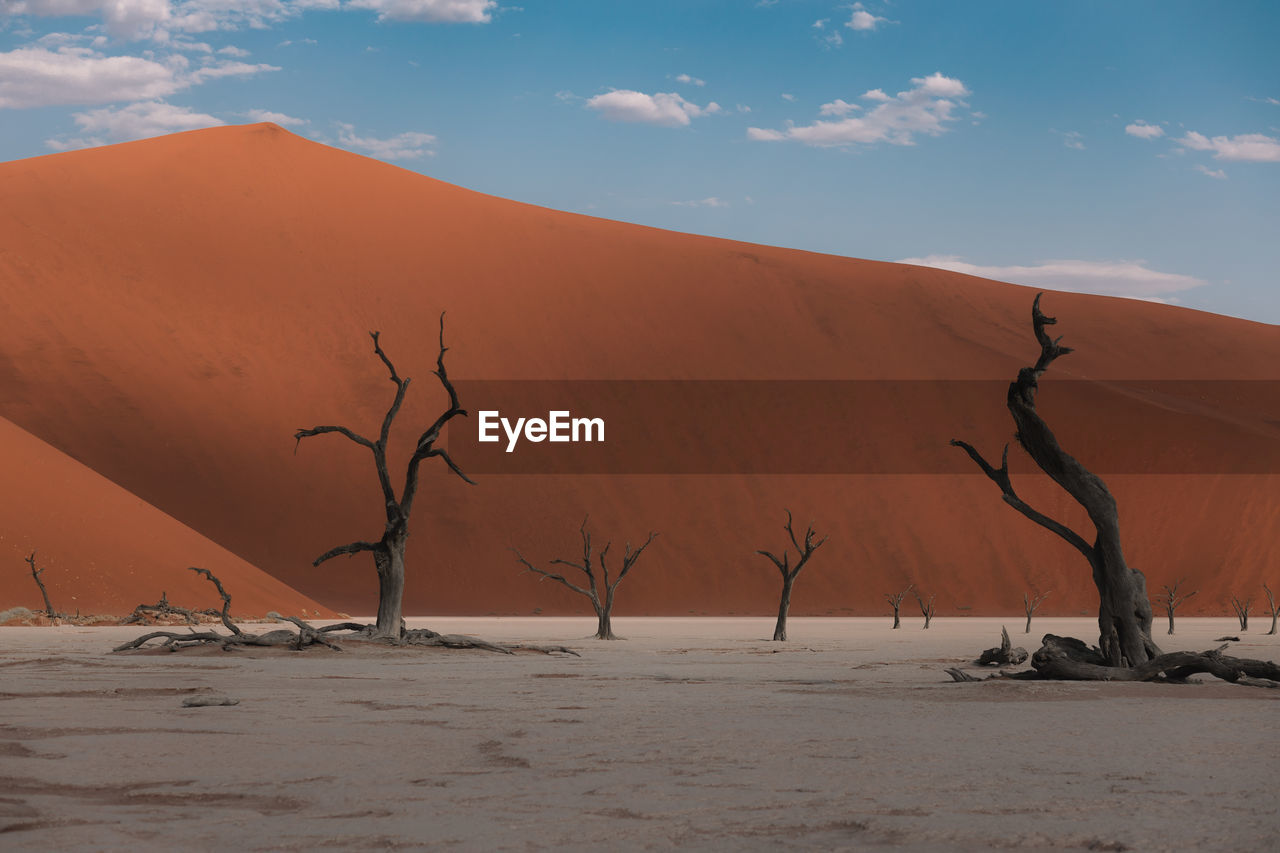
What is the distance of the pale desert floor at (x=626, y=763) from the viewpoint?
18.1 ft

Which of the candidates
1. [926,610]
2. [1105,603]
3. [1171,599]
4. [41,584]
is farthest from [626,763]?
[926,610]

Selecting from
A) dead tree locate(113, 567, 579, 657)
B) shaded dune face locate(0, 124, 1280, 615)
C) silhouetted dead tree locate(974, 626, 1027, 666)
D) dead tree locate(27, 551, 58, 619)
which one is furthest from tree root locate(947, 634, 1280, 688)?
shaded dune face locate(0, 124, 1280, 615)

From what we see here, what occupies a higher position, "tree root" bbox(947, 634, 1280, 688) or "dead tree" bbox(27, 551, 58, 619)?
"tree root" bbox(947, 634, 1280, 688)

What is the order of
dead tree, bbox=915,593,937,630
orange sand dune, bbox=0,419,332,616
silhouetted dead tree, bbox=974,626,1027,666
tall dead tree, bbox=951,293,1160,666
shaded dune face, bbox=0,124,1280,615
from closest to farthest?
1. tall dead tree, bbox=951,293,1160,666
2. silhouetted dead tree, bbox=974,626,1027,666
3. orange sand dune, bbox=0,419,332,616
4. dead tree, bbox=915,593,937,630
5. shaded dune face, bbox=0,124,1280,615

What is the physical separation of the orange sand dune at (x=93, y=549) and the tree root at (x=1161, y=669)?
983 inches

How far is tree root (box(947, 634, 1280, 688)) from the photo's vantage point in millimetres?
13320

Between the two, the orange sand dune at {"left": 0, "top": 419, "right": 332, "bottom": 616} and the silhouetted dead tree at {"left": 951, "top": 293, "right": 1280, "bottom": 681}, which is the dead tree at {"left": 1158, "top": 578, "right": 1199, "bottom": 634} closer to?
the silhouetted dead tree at {"left": 951, "top": 293, "right": 1280, "bottom": 681}

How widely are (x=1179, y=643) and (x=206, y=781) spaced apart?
84.2 ft

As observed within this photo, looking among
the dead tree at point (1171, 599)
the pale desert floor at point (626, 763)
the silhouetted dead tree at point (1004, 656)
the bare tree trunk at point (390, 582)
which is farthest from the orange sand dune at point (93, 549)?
the dead tree at point (1171, 599)

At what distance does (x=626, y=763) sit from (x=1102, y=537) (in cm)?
851

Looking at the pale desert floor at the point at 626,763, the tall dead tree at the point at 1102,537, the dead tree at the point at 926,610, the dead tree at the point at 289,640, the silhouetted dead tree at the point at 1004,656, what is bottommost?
the dead tree at the point at 926,610

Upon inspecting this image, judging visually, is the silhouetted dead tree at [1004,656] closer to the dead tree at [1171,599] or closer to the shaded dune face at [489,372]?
the dead tree at [1171,599]

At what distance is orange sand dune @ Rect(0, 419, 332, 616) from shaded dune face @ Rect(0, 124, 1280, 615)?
9852 millimetres

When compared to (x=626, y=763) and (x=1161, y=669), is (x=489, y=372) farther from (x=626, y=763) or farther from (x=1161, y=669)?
(x=626, y=763)
